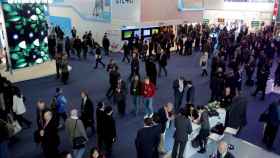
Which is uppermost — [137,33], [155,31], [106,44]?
[155,31]

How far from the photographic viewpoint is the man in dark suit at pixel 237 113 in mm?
6775

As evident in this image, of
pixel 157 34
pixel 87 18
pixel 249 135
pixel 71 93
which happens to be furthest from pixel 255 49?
pixel 87 18

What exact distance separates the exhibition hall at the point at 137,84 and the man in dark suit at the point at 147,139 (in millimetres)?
18

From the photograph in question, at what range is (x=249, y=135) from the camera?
300 inches

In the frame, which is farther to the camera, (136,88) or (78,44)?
(78,44)

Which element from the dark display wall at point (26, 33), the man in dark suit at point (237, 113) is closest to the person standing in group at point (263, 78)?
the man in dark suit at point (237, 113)

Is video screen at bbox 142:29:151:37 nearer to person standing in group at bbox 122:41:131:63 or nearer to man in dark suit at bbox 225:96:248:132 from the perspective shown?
person standing in group at bbox 122:41:131:63

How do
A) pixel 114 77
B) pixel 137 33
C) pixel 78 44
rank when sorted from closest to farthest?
pixel 114 77 < pixel 78 44 < pixel 137 33

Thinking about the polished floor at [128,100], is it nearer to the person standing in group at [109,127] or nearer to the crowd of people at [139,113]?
the crowd of people at [139,113]

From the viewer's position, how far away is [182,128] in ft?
18.8

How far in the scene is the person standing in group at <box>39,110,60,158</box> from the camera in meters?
5.43

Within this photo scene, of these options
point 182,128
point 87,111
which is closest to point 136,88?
point 87,111

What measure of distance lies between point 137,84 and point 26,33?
6884 mm

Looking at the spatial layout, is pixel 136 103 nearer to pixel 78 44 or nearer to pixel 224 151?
pixel 224 151
